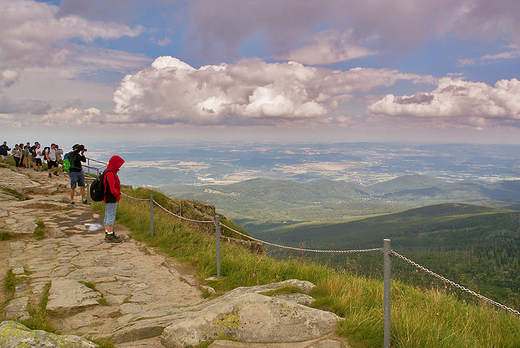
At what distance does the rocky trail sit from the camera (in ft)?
14.7

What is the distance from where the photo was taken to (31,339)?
→ 351cm

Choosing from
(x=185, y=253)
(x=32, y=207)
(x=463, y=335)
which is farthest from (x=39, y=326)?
(x=32, y=207)

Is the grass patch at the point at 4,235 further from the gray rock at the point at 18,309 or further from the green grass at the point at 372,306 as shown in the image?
the gray rock at the point at 18,309

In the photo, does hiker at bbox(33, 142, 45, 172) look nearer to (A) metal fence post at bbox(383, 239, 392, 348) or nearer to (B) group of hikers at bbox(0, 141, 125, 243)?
(B) group of hikers at bbox(0, 141, 125, 243)

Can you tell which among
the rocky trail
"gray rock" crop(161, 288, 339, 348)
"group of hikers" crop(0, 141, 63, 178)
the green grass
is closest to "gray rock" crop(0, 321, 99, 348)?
the rocky trail

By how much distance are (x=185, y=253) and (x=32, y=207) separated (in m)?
8.95

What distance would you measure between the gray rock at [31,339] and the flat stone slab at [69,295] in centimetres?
203

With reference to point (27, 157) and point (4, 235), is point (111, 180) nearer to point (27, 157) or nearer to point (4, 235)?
point (4, 235)

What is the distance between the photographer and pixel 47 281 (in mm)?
7035

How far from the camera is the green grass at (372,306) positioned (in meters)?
4.46

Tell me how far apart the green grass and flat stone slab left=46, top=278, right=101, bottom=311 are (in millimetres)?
2740

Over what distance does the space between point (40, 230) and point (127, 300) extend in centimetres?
676

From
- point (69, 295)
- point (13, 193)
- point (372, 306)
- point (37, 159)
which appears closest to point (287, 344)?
point (372, 306)

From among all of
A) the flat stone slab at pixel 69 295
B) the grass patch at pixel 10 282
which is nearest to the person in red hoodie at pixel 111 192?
the grass patch at pixel 10 282
